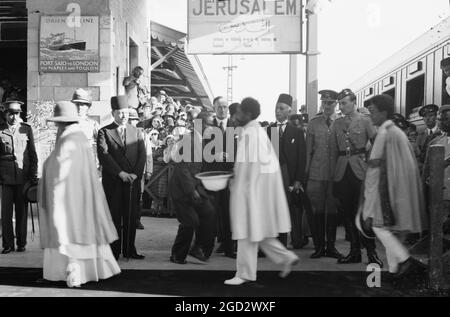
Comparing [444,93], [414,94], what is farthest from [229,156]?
[414,94]

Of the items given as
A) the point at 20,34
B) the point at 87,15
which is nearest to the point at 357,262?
the point at 87,15

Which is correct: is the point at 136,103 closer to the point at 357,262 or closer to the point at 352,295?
the point at 357,262

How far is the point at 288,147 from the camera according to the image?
6.71 meters

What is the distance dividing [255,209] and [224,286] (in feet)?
2.65

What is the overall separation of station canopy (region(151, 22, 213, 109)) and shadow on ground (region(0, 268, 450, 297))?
9.70 m

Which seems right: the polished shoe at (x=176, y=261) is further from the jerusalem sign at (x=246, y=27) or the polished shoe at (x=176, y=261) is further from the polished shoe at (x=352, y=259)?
the jerusalem sign at (x=246, y=27)

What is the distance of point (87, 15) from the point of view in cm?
1002

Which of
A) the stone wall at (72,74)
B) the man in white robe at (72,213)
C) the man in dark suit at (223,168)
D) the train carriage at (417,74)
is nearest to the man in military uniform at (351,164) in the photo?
the man in dark suit at (223,168)

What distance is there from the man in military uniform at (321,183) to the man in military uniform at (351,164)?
189 mm

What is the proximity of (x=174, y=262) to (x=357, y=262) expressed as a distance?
217cm

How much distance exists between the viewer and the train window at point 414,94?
32.4 ft

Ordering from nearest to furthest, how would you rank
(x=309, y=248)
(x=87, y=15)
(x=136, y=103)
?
(x=309, y=248), (x=87, y=15), (x=136, y=103)

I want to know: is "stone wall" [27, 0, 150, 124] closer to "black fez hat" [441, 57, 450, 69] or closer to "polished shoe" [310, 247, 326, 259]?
"polished shoe" [310, 247, 326, 259]

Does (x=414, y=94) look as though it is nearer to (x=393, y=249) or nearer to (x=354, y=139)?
(x=354, y=139)
